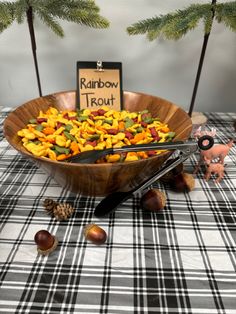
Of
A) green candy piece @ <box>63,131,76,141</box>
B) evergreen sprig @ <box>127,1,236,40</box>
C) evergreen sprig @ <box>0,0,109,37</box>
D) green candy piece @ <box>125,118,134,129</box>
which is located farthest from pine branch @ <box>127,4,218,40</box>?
green candy piece @ <box>63,131,76,141</box>

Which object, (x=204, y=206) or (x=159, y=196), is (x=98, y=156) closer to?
(x=159, y=196)

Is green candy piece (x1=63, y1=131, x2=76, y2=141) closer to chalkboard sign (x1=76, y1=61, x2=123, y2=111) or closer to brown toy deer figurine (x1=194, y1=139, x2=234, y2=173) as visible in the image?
chalkboard sign (x1=76, y1=61, x2=123, y2=111)

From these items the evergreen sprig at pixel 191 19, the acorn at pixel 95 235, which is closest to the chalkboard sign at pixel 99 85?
the evergreen sprig at pixel 191 19

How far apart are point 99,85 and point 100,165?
0.35 m

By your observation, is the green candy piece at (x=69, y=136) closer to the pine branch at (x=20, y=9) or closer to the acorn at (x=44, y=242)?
the acorn at (x=44, y=242)

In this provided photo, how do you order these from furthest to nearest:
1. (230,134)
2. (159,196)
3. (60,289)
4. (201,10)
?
1. (230,134)
2. (201,10)
3. (159,196)
4. (60,289)

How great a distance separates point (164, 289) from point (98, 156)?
0.76 feet

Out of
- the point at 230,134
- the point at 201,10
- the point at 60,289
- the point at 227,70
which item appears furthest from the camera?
the point at 227,70

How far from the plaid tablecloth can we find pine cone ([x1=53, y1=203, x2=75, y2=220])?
0.04 ft

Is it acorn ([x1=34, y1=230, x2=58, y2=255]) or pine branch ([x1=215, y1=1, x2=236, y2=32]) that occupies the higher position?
pine branch ([x1=215, y1=1, x2=236, y2=32])

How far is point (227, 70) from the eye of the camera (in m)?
1.01

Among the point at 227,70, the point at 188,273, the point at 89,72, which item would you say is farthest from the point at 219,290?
the point at 227,70

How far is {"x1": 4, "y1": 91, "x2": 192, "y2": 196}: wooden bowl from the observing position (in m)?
0.46

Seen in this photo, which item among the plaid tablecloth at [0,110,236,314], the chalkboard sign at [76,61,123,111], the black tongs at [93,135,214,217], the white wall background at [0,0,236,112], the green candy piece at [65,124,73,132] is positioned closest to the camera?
the plaid tablecloth at [0,110,236,314]
